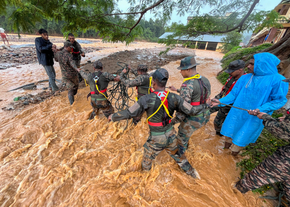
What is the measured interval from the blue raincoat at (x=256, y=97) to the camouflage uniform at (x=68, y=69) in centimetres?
456

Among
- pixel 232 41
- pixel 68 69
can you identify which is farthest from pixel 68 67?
pixel 232 41

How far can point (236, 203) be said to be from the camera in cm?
223

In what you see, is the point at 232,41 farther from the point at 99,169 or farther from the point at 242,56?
the point at 99,169

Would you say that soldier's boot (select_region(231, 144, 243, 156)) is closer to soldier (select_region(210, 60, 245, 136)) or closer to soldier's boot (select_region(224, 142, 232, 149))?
soldier's boot (select_region(224, 142, 232, 149))

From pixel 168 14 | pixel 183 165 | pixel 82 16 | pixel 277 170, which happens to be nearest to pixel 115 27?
pixel 82 16

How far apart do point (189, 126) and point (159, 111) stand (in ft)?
3.15

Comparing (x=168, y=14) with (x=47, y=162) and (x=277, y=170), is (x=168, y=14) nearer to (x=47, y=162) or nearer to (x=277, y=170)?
(x=277, y=170)

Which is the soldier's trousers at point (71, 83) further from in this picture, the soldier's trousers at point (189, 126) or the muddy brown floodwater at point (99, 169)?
the soldier's trousers at point (189, 126)

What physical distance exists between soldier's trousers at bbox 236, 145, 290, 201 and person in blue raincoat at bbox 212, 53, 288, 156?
65 centimetres

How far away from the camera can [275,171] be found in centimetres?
185

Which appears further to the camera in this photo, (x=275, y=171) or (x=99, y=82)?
(x=99, y=82)

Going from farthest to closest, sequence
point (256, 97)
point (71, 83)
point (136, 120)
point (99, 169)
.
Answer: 1. point (71, 83)
2. point (136, 120)
3. point (99, 169)
4. point (256, 97)

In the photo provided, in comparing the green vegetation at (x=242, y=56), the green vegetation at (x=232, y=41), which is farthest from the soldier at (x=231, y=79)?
the green vegetation at (x=232, y=41)

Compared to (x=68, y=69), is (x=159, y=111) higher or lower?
higher
